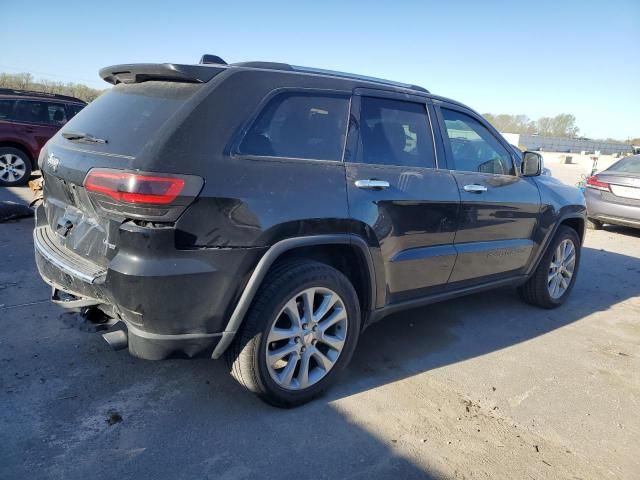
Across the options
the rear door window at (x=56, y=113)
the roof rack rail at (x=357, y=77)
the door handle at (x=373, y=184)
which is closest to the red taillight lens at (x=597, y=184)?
the roof rack rail at (x=357, y=77)

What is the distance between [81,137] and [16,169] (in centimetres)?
786

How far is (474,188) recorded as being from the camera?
380 cm

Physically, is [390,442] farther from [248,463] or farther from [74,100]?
[74,100]

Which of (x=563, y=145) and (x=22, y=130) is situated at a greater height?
(x=563, y=145)

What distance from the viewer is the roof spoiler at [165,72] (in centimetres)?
261

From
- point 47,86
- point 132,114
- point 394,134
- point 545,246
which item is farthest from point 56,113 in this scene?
point 47,86

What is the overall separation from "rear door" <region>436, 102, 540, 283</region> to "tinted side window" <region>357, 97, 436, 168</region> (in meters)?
0.23

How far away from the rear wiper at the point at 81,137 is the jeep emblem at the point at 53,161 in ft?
0.46

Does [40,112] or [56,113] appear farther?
[56,113]

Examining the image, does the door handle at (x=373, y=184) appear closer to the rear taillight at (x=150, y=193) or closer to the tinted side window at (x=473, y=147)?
the tinted side window at (x=473, y=147)

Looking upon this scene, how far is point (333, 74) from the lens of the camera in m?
3.23

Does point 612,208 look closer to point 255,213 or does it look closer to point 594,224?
point 594,224

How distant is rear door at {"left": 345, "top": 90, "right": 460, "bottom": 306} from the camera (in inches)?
121

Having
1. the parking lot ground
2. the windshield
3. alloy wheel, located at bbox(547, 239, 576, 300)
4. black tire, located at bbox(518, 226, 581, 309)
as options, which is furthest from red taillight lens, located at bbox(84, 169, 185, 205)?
the windshield
